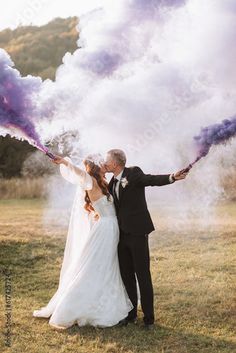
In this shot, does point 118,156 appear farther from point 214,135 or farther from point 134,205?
point 214,135

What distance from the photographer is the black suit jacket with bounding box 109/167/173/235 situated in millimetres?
6840

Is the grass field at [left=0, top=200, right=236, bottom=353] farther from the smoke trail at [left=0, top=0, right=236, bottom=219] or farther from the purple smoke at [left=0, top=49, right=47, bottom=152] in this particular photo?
the purple smoke at [left=0, top=49, right=47, bottom=152]

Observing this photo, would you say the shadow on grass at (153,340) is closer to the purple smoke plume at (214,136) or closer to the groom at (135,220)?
the groom at (135,220)

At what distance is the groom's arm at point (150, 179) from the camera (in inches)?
257

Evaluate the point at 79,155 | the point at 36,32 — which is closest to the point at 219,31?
the point at 79,155

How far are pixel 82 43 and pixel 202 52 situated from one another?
2910 mm

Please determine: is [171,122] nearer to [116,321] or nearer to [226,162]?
[226,162]

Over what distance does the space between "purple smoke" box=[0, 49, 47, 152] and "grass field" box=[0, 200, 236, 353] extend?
7.98ft

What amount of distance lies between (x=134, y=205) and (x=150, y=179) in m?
0.45

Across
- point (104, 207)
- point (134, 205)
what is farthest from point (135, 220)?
point (104, 207)

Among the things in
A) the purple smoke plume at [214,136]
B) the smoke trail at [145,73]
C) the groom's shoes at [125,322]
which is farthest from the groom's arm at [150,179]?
the smoke trail at [145,73]

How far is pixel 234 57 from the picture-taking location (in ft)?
40.1

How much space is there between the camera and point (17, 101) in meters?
8.15

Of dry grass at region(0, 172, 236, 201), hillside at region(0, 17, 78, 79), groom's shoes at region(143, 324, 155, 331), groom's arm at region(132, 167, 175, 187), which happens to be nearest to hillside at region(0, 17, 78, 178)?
hillside at region(0, 17, 78, 79)
